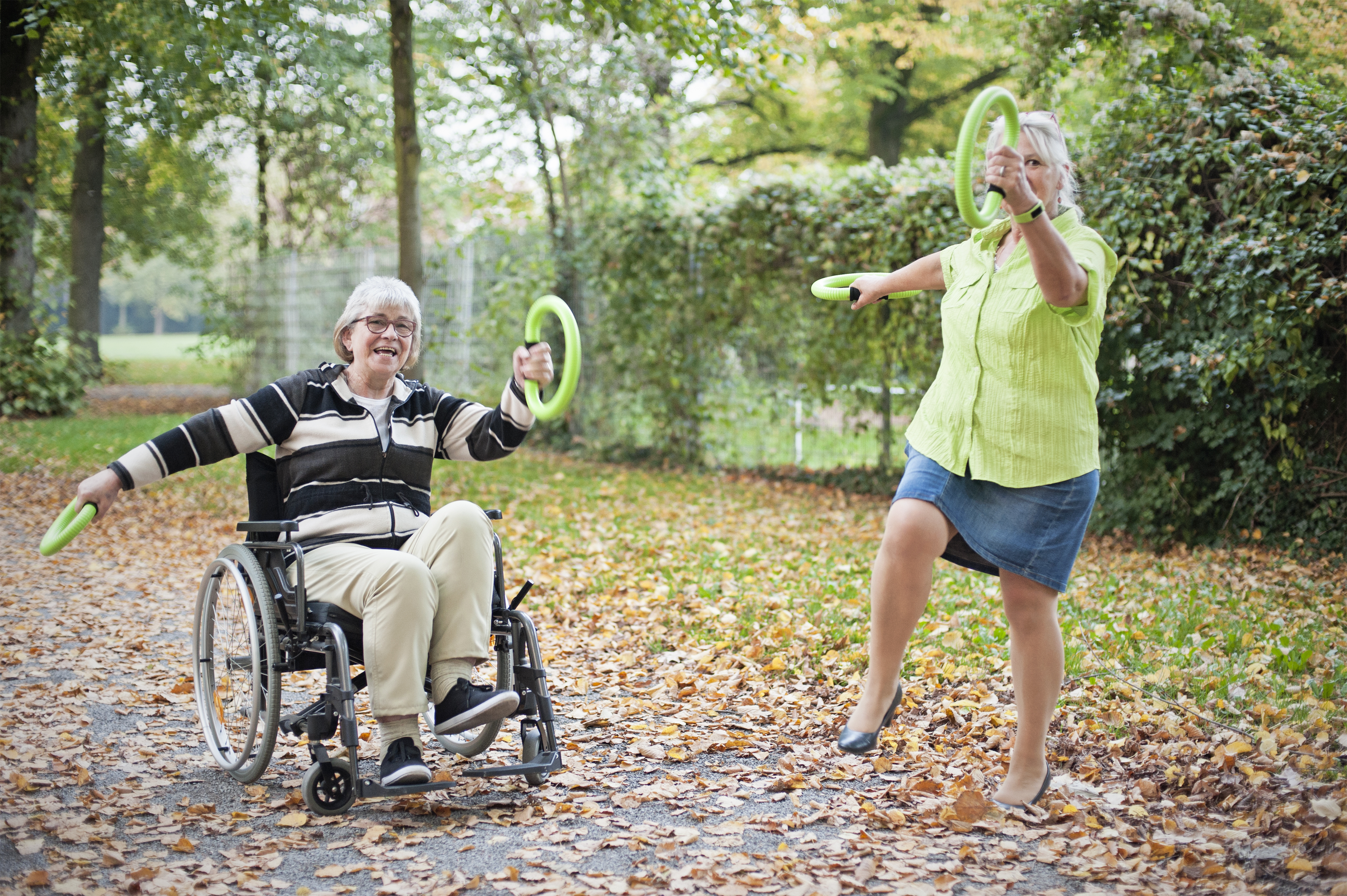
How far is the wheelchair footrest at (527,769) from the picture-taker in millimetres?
2934

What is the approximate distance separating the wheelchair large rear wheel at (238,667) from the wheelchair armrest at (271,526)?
0.21 ft

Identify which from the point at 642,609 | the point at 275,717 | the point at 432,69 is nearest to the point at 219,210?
the point at 432,69

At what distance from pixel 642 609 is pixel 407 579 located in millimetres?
2591

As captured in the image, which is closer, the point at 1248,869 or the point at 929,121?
the point at 1248,869

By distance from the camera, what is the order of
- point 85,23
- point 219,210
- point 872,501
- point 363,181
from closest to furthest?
point 872,501 < point 85,23 < point 363,181 < point 219,210

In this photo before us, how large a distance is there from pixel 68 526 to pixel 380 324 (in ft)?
3.33

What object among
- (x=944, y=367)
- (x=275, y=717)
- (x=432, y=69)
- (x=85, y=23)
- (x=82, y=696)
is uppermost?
(x=432, y=69)

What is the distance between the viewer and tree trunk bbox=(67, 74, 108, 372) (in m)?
17.2

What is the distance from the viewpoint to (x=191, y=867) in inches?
103

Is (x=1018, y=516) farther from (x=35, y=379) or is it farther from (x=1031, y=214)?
(x=35, y=379)

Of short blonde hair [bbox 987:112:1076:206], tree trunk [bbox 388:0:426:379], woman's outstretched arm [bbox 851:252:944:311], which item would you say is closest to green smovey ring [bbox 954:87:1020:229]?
short blonde hair [bbox 987:112:1076:206]

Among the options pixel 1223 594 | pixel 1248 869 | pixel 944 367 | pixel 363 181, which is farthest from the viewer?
pixel 363 181

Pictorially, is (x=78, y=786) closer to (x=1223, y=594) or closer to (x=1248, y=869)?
(x=1248, y=869)

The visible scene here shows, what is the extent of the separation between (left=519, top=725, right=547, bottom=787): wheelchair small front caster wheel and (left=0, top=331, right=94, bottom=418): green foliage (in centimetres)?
1395
